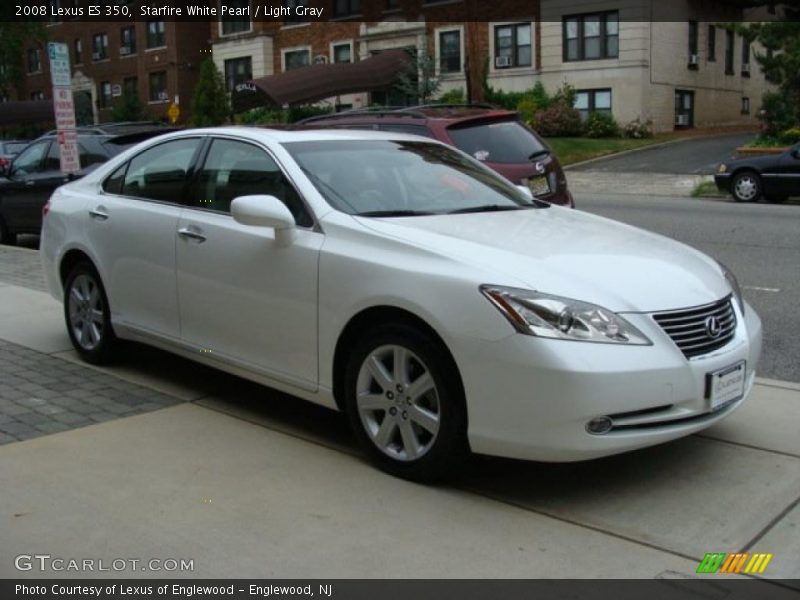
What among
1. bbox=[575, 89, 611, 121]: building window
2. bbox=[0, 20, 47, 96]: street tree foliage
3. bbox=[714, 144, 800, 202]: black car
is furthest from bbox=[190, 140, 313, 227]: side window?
bbox=[0, 20, 47, 96]: street tree foliage

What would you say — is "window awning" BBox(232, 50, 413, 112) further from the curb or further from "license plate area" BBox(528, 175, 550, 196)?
"license plate area" BBox(528, 175, 550, 196)

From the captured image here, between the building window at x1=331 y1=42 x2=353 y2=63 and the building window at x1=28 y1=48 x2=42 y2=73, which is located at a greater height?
the building window at x1=28 y1=48 x2=42 y2=73

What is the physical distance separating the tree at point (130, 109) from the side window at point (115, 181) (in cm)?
4642

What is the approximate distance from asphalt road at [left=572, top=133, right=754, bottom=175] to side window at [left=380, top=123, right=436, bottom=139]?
56.3 feet

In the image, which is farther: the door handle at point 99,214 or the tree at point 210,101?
the tree at point 210,101

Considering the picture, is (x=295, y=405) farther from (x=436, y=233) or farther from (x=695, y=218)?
(x=695, y=218)

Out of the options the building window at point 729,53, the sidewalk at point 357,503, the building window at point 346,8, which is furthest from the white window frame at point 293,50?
the sidewalk at point 357,503

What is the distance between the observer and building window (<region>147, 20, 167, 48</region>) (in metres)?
53.1

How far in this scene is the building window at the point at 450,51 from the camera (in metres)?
40.1

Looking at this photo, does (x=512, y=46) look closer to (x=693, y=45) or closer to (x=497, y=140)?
(x=693, y=45)

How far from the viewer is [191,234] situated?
549 cm

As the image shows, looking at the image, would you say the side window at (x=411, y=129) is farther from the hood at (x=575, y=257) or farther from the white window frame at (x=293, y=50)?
the white window frame at (x=293, y=50)

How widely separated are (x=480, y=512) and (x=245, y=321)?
1.74m

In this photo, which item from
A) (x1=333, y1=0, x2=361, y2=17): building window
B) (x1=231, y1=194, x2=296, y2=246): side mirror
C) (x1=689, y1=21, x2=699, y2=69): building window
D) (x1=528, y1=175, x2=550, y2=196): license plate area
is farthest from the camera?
(x1=333, y1=0, x2=361, y2=17): building window
